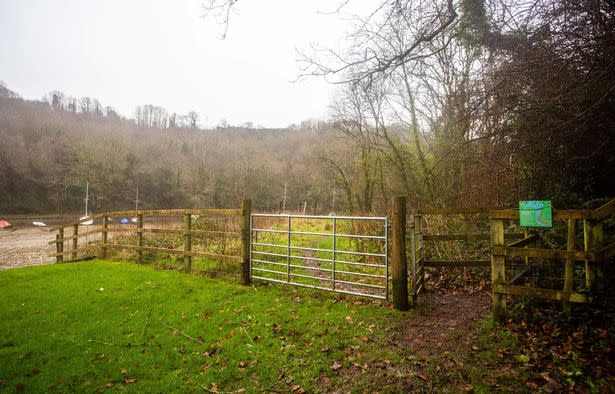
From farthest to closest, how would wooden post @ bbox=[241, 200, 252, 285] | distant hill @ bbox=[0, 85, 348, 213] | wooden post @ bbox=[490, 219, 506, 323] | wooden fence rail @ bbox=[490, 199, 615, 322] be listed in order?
1. distant hill @ bbox=[0, 85, 348, 213]
2. wooden post @ bbox=[241, 200, 252, 285]
3. wooden post @ bbox=[490, 219, 506, 323]
4. wooden fence rail @ bbox=[490, 199, 615, 322]

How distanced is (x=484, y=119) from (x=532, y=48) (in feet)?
4.85

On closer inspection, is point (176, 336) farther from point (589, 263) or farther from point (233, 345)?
point (589, 263)

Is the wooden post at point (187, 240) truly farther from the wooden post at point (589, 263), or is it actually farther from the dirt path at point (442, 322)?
the wooden post at point (589, 263)

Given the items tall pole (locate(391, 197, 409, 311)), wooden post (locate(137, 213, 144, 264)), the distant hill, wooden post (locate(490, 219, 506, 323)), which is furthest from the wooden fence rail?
the distant hill

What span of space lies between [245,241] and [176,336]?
2.61 m

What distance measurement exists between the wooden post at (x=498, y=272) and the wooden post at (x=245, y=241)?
181 inches

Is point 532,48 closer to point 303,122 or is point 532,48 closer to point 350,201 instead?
point 350,201

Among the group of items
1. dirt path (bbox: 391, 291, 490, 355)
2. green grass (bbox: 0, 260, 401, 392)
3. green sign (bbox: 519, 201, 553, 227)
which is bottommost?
green grass (bbox: 0, 260, 401, 392)

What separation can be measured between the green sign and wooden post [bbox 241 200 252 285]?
16.1ft

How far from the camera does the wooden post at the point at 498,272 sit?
13.1 feet

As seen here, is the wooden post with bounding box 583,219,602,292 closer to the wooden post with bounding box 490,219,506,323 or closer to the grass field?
the wooden post with bounding box 490,219,506,323

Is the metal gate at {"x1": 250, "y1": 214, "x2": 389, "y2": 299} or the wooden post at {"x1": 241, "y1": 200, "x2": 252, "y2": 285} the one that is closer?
the metal gate at {"x1": 250, "y1": 214, "x2": 389, "y2": 299}

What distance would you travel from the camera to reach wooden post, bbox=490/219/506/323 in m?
4.00

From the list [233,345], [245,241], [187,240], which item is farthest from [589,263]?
[187,240]
